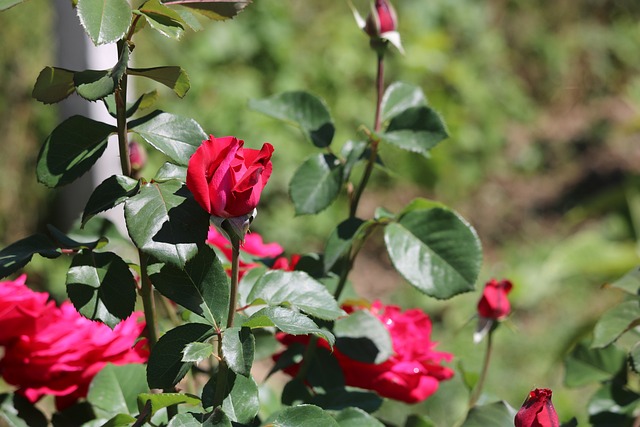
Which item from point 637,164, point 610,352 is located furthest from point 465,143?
point 610,352

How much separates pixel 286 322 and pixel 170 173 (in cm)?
12

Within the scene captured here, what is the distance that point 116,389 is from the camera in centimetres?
63

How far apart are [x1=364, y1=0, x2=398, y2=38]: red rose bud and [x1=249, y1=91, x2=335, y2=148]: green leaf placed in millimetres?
70

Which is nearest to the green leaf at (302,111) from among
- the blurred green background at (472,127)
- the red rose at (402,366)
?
the red rose at (402,366)

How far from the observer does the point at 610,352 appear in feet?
2.42

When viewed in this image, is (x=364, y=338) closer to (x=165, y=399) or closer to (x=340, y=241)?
(x=340, y=241)

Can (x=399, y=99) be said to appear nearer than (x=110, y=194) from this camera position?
No

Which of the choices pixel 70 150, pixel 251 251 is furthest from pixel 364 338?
pixel 70 150

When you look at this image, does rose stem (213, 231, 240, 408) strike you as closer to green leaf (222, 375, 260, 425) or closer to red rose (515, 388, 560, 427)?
green leaf (222, 375, 260, 425)

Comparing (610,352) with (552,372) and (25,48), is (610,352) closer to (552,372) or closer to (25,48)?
(552,372)

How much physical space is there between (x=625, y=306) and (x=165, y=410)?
344mm

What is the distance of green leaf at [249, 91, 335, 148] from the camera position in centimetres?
71

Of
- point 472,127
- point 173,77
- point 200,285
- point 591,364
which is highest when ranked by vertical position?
point 173,77

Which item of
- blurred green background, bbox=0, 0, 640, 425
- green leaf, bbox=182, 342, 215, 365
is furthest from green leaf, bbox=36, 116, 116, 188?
blurred green background, bbox=0, 0, 640, 425
